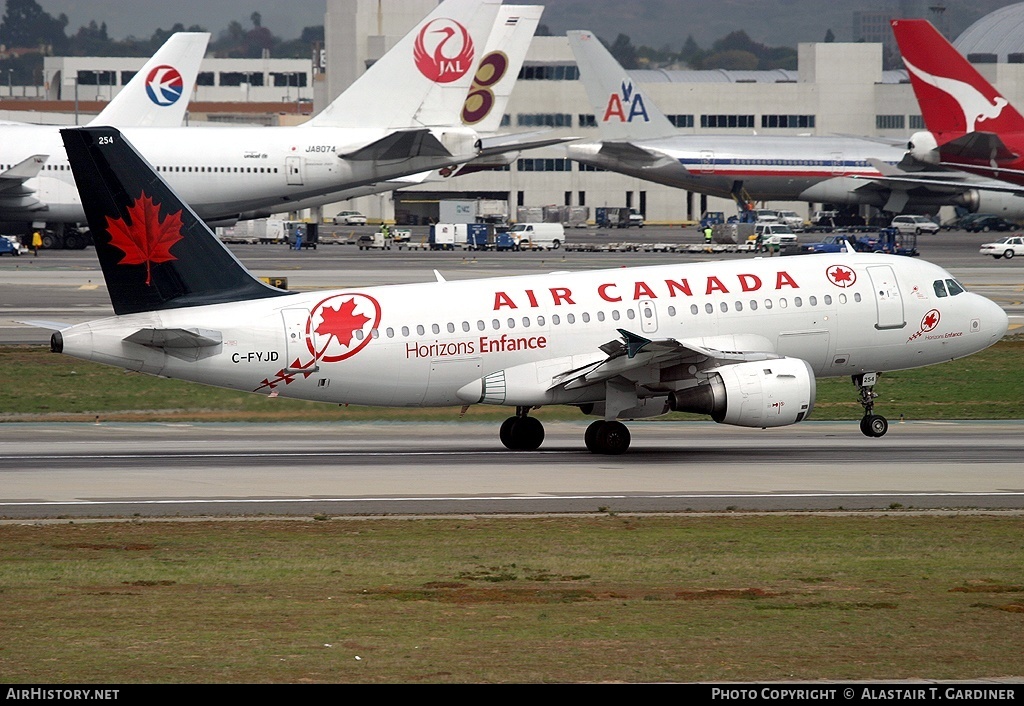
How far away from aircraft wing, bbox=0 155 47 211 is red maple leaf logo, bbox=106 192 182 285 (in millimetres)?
63819

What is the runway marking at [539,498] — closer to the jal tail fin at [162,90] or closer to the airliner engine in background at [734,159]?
the jal tail fin at [162,90]

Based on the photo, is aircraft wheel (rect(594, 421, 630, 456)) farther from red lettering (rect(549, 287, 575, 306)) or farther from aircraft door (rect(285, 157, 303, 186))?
aircraft door (rect(285, 157, 303, 186))

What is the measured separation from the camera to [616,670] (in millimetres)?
15984

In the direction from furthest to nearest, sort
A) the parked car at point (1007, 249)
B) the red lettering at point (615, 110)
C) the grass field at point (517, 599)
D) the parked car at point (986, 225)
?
the parked car at point (986, 225), the red lettering at point (615, 110), the parked car at point (1007, 249), the grass field at point (517, 599)

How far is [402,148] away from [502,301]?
53.6m

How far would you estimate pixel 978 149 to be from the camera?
10950cm

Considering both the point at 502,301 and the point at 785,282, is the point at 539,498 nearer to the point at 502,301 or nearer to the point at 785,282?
the point at 502,301

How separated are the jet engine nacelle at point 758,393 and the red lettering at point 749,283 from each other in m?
3.05

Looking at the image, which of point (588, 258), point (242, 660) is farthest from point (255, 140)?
point (242, 660)

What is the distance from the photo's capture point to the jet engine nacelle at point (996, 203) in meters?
138

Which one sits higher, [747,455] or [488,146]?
[488,146]

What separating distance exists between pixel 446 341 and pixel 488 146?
56.3 metres

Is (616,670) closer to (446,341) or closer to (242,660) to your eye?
(242,660)

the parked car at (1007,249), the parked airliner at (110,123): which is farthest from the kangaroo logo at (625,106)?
the parked airliner at (110,123)
